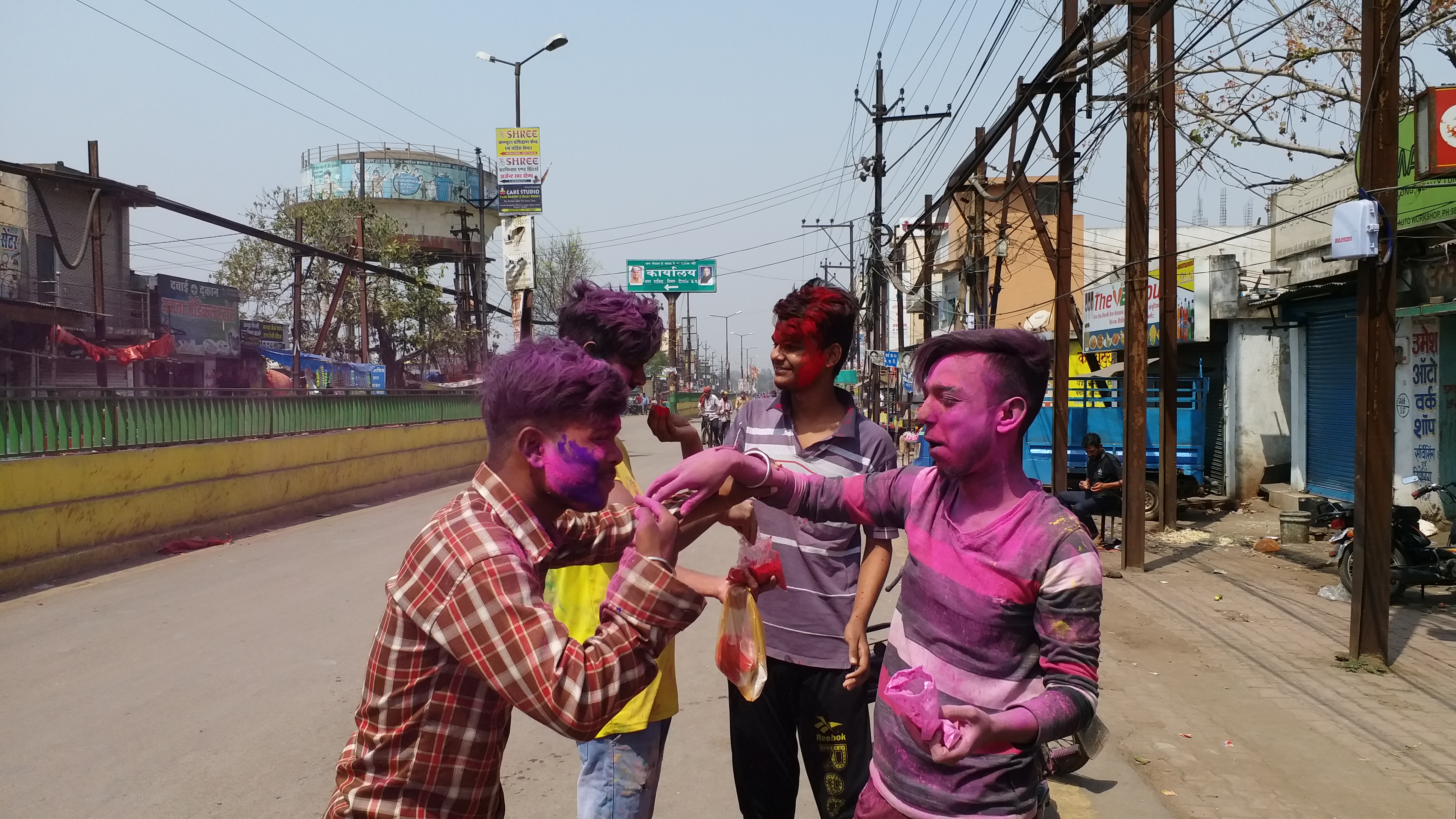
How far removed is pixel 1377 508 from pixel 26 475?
10517 mm

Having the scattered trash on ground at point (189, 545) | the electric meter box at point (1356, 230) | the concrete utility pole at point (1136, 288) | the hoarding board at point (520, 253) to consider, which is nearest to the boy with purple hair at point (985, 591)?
the electric meter box at point (1356, 230)

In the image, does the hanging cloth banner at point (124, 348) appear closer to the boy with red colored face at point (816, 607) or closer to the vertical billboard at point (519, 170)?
the vertical billboard at point (519, 170)

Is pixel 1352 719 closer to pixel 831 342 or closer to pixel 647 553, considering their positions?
pixel 831 342

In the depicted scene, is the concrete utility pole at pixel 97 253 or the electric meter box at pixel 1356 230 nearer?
the electric meter box at pixel 1356 230

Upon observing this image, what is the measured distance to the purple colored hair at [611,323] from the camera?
2.79 metres

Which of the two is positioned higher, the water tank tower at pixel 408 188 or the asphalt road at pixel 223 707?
the water tank tower at pixel 408 188

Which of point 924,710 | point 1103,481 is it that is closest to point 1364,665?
point 1103,481

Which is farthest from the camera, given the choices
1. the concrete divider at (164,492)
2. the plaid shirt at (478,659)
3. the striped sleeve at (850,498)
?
the concrete divider at (164,492)

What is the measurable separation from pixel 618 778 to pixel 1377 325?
6.23 meters

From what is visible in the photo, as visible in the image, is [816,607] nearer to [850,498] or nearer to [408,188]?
[850,498]

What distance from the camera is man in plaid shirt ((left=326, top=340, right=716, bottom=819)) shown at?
5.27 ft

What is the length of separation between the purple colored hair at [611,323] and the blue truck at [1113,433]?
495 inches

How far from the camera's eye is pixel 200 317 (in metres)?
29.4

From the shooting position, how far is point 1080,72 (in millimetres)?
11508
